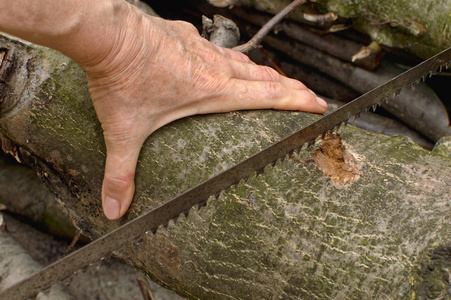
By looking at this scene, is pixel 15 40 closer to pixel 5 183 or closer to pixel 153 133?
pixel 153 133

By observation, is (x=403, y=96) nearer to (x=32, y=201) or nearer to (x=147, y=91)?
(x=147, y=91)

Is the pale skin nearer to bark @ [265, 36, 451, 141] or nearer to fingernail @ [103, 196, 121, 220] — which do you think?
fingernail @ [103, 196, 121, 220]

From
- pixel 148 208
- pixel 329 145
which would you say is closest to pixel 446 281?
pixel 329 145

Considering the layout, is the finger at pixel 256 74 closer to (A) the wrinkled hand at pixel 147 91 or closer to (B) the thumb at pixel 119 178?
(A) the wrinkled hand at pixel 147 91

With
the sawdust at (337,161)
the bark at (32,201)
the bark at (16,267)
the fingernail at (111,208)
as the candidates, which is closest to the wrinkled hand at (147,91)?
the fingernail at (111,208)

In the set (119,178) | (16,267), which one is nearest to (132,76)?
(119,178)
